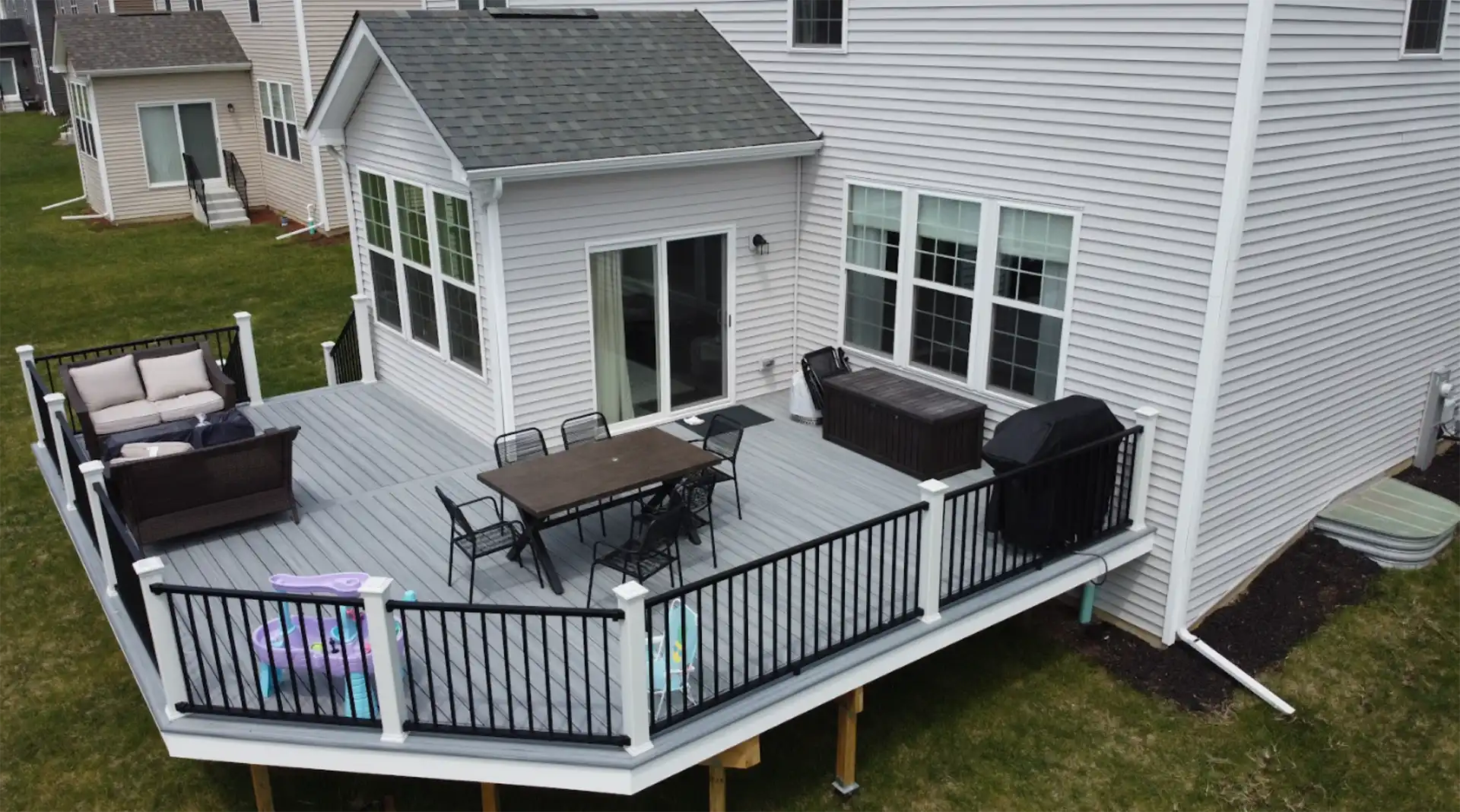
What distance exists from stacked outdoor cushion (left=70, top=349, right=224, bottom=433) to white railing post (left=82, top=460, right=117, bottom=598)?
9.41 feet

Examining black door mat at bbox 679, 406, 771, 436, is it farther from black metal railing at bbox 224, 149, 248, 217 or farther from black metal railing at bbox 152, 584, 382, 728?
black metal railing at bbox 224, 149, 248, 217

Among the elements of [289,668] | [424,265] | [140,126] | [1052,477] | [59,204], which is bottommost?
[59,204]

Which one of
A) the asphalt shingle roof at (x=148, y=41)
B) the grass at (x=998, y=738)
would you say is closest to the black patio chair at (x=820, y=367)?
the grass at (x=998, y=738)

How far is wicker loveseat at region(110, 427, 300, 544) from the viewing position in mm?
7707

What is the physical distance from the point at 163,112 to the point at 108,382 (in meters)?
16.6

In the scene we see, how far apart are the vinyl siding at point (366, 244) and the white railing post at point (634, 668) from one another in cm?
440

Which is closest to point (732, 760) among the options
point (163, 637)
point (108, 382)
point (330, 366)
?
point (163, 637)

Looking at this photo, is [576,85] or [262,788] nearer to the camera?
[262,788]

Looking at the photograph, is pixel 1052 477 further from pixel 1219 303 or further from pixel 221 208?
→ pixel 221 208

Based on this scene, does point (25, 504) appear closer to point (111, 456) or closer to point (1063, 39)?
point (111, 456)

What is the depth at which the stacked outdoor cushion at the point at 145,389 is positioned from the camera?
32.8 ft

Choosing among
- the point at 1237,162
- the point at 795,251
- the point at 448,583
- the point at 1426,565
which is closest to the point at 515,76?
the point at 795,251

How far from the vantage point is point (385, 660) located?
5.54 m

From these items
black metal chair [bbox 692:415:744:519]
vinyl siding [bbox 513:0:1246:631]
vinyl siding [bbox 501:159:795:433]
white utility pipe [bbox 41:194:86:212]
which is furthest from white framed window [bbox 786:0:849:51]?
white utility pipe [bbox 41:194:86:212]
